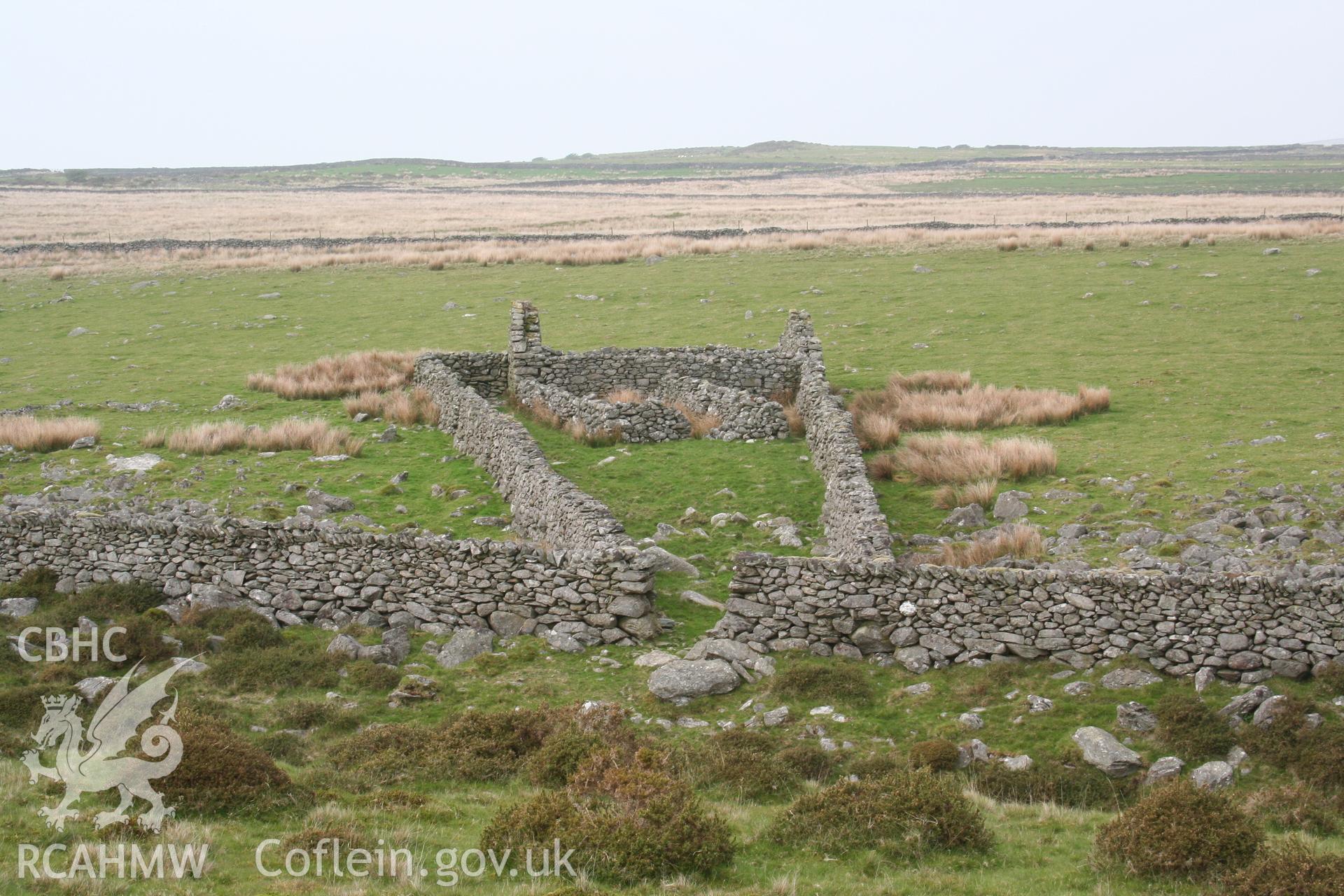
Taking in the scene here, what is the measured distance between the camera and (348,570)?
1462 cm

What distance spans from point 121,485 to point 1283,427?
902 inches

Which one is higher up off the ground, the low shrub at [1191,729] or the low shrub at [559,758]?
the low shrub at [1191,729]

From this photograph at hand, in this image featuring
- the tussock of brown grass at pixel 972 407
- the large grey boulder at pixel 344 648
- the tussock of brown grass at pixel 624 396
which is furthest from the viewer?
the tussock of brown grass at pixel 624 396

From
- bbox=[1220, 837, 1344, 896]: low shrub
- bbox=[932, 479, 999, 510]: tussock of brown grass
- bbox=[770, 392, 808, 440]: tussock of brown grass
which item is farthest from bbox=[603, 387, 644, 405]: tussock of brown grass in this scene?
bbox=[1220, 837, 1344, 896]: low shrub

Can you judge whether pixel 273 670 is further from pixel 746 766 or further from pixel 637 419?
pixel 637 419

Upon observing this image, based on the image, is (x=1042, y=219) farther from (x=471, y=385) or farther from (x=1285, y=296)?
(x=471, y=385)

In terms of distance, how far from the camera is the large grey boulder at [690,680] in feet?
39.2

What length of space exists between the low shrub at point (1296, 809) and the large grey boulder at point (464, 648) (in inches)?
341

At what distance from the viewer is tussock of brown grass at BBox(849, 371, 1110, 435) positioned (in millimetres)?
23438

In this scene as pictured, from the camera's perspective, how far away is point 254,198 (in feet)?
433

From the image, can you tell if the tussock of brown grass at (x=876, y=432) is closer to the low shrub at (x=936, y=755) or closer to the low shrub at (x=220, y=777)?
the low shrub at (x=936, y=755)

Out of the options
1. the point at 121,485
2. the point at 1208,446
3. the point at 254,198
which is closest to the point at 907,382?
the point at 1208,446

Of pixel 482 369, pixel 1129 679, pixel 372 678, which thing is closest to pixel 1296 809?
pixel 1129 679

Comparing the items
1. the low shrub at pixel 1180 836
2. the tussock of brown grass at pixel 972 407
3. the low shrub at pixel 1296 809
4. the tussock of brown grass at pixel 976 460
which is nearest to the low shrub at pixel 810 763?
the low shrub at pixel 1180 836
